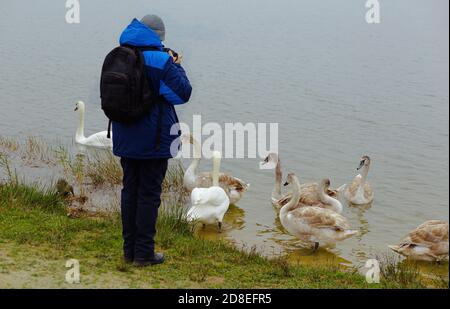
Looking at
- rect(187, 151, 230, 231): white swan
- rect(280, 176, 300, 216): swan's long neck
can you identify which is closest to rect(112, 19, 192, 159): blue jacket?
rect(187, 151, 230, 231): white swan

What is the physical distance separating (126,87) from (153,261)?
1.77 m

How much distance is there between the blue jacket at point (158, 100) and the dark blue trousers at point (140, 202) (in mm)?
182

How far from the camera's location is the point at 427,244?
8.73 meters

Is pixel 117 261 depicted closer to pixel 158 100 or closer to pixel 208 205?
pixel 158 100

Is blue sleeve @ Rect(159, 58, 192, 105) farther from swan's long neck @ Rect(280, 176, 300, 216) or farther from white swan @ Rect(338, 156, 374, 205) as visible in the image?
white swan @ Rect(338, 156, 374, 205)

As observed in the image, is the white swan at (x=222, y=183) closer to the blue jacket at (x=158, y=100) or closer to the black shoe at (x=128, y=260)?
the black shoe at (x=128, y=260)

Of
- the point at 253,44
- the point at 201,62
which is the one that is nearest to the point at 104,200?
the point at 201,62

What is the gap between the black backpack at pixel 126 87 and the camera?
591 cm

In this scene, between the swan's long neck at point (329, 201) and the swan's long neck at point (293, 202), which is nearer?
the swan's long neck at point (293, 202)

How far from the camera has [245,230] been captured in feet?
33.7

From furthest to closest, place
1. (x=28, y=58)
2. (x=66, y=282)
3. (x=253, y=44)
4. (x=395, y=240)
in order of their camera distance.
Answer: (x=253, y=44) → (x=28, y=58) → (x=395, y=240) → (x=66, y=282)

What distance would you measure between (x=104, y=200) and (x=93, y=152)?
12.5 feet

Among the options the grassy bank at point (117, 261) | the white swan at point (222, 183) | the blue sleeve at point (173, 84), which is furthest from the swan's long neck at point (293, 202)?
the blue sleeve at point (173, 84)
